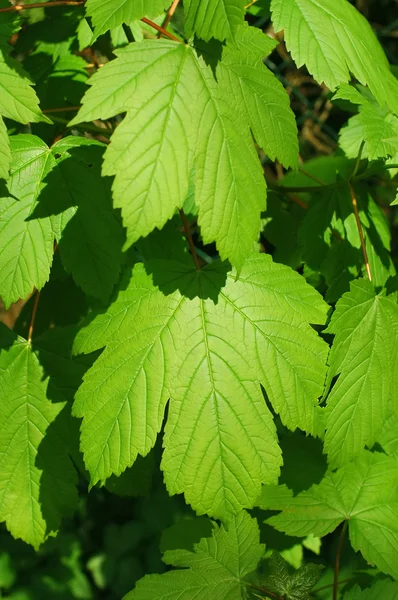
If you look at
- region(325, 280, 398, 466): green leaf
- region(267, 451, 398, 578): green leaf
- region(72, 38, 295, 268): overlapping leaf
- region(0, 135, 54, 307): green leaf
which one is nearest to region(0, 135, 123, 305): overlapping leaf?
region(0, 135, 54, 307): green leaf

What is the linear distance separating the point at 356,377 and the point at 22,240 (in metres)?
0.81

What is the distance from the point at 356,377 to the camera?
147 cm

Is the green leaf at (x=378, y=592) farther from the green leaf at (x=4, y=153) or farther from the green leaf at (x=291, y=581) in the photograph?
the green leaf at (x=4, y=153)

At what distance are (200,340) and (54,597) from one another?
2.49 meters

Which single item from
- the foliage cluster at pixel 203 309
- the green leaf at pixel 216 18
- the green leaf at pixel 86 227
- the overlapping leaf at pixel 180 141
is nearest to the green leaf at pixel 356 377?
the foliage cluster at pixel 203 309

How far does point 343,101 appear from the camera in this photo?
67.6 inches

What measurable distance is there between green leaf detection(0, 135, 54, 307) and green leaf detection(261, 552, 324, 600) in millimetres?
852

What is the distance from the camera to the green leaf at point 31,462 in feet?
5.15

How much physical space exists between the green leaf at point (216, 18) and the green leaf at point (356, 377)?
2.10 feet

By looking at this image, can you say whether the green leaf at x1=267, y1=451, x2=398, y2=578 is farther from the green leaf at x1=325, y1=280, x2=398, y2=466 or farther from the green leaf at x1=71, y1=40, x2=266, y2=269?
the green leaf at x1=71, y1=40, x2=266, y2=269

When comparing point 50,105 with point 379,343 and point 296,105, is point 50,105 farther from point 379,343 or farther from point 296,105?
point 296,105

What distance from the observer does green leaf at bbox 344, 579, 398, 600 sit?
1.52 metres

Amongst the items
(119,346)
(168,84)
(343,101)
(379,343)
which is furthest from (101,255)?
(343,101)

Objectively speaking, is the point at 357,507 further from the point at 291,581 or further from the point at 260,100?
the point at 260,100
